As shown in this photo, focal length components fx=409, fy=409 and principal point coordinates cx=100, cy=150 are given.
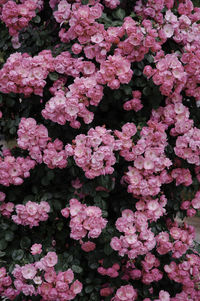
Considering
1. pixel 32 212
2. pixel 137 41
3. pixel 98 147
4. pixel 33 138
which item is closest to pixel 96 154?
pixel 98 147

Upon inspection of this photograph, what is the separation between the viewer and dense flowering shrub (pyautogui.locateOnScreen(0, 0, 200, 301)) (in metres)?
1.80

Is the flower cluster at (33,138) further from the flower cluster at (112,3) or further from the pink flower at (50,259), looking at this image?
the flower cluster at (112,3)

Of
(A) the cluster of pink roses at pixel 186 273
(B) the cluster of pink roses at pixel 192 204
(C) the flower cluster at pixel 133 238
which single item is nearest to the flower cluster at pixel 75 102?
(C) the flower cluster at pixel 133 238

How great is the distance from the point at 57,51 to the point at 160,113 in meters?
0.59

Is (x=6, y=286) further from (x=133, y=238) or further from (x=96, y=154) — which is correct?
(x=96, y=154)

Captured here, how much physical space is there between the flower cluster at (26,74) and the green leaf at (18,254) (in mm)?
756

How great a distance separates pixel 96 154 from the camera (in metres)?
1.71

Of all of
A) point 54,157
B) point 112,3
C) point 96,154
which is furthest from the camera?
point 112,3

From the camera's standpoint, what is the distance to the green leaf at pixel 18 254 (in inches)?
77.0

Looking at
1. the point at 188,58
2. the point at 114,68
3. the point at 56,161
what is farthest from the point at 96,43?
the point at 56,161

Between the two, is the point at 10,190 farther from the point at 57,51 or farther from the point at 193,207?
the point at 193,207

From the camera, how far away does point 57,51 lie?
2.01 m

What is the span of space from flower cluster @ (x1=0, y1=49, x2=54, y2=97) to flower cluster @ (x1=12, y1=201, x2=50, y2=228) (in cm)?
51

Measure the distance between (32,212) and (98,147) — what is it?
Result: 444 millimetres
